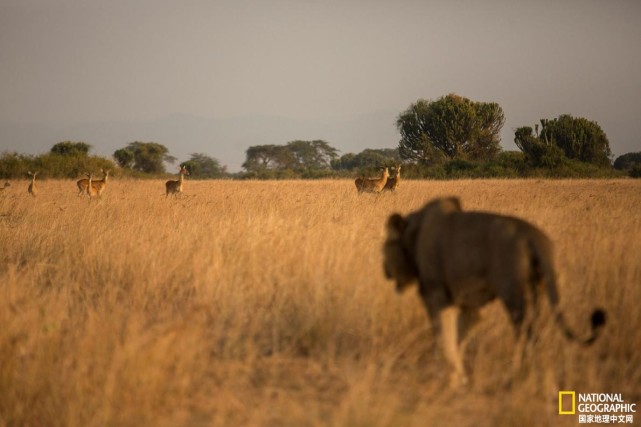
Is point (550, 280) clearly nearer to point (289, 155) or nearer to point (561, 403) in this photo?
point (561, 403)

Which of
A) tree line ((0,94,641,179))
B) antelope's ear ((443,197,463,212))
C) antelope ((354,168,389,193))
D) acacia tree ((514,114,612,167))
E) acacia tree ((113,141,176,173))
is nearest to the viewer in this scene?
antelope's ear ((443,197,463,212))

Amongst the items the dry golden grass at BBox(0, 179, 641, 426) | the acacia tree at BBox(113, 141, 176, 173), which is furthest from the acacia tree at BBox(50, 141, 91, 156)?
the dry golden grass at BBox(0, 179, 641, 426)

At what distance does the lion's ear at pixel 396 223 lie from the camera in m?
4.25

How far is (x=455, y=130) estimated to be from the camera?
6144cm

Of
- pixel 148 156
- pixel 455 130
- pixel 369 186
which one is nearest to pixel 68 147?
pixel 148 156

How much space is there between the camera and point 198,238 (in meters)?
8.53

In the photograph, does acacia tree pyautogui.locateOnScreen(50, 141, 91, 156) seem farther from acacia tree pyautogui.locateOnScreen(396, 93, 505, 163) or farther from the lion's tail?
the lion's tail

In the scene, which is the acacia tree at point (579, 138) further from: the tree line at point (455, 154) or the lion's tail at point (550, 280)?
the lion's tail at point (550, 280)

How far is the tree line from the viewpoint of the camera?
134 feet

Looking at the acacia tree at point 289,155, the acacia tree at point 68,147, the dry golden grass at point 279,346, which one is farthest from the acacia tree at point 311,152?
the dry golden grass at point 279,346

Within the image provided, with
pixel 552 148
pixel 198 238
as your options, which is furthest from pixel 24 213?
pixel 552 148

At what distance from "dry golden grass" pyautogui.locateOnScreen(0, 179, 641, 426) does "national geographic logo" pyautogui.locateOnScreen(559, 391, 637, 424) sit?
70 mm

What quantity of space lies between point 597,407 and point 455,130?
2353 inches

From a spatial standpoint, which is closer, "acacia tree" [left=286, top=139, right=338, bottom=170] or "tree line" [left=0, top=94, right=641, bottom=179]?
"tree line" [left=0, top=94, right=641, bottom=179]
